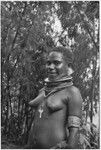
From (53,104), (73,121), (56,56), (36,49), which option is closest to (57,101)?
(53,104)

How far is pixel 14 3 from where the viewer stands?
6168 millimetres

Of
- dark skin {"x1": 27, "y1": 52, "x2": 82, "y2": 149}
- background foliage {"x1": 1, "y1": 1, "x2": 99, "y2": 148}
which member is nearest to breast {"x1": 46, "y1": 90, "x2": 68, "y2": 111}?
dark skin {"x1": 27, "y1": 52, "x2": 82, "y2": 149}

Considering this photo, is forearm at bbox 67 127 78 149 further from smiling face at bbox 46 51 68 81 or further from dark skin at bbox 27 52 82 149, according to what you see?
smiling face at bbox 46 51 68 81

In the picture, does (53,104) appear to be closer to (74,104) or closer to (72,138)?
(74,104)

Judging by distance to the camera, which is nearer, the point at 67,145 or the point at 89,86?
the point at 67,145

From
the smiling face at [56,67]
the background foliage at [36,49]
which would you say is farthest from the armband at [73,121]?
the background foliage at [36,49]

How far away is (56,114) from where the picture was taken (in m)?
2.13

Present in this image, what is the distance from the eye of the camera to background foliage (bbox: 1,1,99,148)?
5.99 meters

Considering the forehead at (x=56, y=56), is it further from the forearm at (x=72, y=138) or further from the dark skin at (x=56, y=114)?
the forearm at (x=72, y=138)

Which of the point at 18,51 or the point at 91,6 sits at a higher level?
the point at 91,6

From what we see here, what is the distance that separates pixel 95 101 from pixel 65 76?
14.6 ft

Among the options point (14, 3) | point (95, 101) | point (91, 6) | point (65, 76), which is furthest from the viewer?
point (95, 101)

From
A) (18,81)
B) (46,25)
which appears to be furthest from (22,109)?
(46,25)

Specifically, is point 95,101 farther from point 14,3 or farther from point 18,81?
point 14,3
